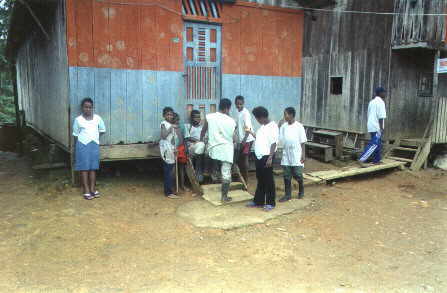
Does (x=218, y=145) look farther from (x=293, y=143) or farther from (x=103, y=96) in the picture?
(x=103, y=96)

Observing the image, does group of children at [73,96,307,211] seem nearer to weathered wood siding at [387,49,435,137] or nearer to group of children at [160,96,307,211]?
group of children at [160,96,307,211]

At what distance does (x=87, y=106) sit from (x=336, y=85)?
28.2 ft

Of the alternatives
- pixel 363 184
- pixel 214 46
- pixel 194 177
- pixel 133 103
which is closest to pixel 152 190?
pixel 194 177

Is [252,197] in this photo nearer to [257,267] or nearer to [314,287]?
[257,267]

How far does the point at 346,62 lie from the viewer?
1152cm

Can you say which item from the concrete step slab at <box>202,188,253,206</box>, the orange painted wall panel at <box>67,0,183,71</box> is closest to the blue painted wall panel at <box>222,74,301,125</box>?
the orange painted wall panel at <box>67,0,183,71</box>

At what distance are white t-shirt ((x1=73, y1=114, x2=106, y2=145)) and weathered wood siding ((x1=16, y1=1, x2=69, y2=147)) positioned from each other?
2.36 ft

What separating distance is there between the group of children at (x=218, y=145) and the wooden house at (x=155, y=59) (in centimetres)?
47

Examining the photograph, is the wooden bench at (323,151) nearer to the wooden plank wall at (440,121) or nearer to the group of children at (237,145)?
the wooden plank wall at (440,121)

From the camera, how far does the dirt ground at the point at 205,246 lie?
374 centimetres

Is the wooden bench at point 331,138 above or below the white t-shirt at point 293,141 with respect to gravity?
below

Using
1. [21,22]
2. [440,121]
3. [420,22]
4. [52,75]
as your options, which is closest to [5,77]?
[21,22]

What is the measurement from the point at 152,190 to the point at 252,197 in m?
2.00

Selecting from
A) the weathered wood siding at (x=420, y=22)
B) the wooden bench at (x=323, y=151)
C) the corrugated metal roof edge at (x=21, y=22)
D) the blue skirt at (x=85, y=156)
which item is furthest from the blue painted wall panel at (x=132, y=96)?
the weathered wood siding at (x=420, y=22)
